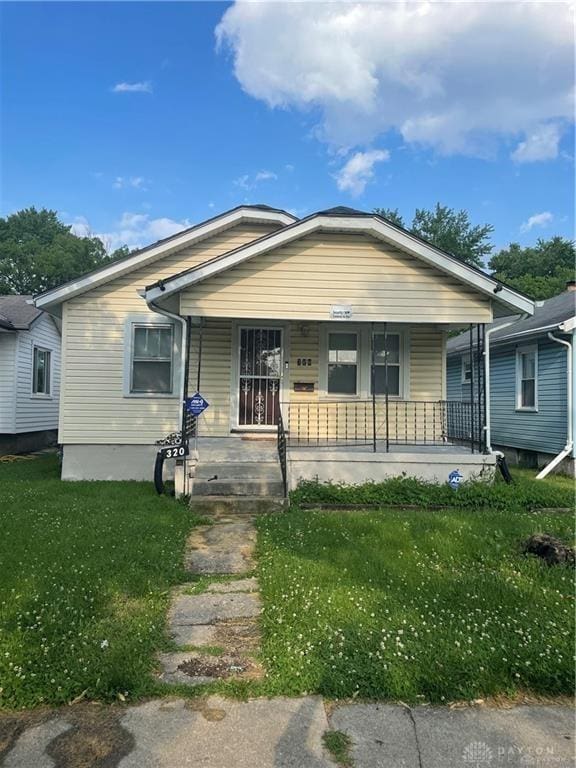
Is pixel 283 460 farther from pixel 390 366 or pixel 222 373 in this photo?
pixel 390 366

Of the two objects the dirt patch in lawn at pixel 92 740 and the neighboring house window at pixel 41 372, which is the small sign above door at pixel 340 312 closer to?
the dirt patch in lawn at pixel 92 740

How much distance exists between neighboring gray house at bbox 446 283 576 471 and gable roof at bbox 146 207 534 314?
1213mm

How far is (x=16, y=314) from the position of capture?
15836mm

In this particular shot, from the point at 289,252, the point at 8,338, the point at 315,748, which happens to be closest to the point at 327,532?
the point at 315,748

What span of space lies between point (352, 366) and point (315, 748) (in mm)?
8339

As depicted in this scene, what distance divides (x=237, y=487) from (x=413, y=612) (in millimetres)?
4071

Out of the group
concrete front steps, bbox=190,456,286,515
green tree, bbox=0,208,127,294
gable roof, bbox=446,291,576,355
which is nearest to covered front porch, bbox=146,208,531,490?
concrete front steps, bbox=190,456,286,515

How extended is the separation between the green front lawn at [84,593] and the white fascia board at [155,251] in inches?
171

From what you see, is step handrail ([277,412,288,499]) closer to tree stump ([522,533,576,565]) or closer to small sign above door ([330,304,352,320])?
small sign above door ([330,304,352,320])

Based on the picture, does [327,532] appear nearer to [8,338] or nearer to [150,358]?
[150,358]

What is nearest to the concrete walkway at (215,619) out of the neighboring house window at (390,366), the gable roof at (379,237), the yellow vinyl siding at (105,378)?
the gable roof at (379,237)

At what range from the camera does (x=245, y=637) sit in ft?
12.5

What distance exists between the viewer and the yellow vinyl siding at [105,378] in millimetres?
10469

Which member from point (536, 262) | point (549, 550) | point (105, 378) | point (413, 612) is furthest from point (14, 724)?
point (536, 262)
